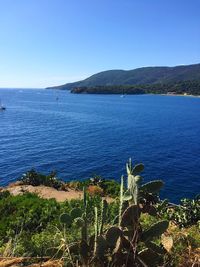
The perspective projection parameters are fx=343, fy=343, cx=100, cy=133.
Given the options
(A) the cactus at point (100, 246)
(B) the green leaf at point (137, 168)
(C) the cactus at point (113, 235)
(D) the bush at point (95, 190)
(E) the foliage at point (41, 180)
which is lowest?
(E) the foliage at point (41, 180)

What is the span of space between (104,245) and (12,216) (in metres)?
12.3

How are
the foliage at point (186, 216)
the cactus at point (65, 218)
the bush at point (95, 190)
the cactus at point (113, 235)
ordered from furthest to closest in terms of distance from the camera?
the bush at point (95, 190), the foliage at point (186, 216), the cactus at point (65, 218), the cactus at point (113, 235)

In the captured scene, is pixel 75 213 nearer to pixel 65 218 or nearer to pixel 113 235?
pixel 65 218

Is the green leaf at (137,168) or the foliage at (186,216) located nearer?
the green leaf at (137,168)

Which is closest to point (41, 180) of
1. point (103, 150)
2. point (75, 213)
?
point (75, 213)

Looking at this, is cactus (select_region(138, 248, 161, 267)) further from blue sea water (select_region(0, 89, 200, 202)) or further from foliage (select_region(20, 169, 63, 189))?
blue sea water (select_region(0, 89, 200, 202))

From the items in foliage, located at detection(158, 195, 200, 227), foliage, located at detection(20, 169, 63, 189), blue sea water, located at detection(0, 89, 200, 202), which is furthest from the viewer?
blue sea water, located at detection(0, 89, 200, 202)

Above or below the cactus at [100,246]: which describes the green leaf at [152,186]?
above

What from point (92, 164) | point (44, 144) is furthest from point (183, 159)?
point (44, 144)

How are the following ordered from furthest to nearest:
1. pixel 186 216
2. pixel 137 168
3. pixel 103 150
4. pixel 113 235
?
pixel 103 150 → pixel 186 216 → pixel 137 168 → pixel 113 235

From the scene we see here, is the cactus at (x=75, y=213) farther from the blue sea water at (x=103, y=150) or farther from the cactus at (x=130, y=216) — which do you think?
the blue sea water at (x=103, y=150)

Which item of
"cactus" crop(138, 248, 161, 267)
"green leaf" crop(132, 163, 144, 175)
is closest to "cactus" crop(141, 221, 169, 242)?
"cactus" crop(138, 248, 161, 267)

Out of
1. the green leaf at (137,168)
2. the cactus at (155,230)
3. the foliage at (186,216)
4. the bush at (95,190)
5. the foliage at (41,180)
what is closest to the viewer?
the cactus at (155,230)

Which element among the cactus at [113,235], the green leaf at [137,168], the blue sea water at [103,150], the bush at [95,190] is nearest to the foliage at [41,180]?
the bush at [95,190]
